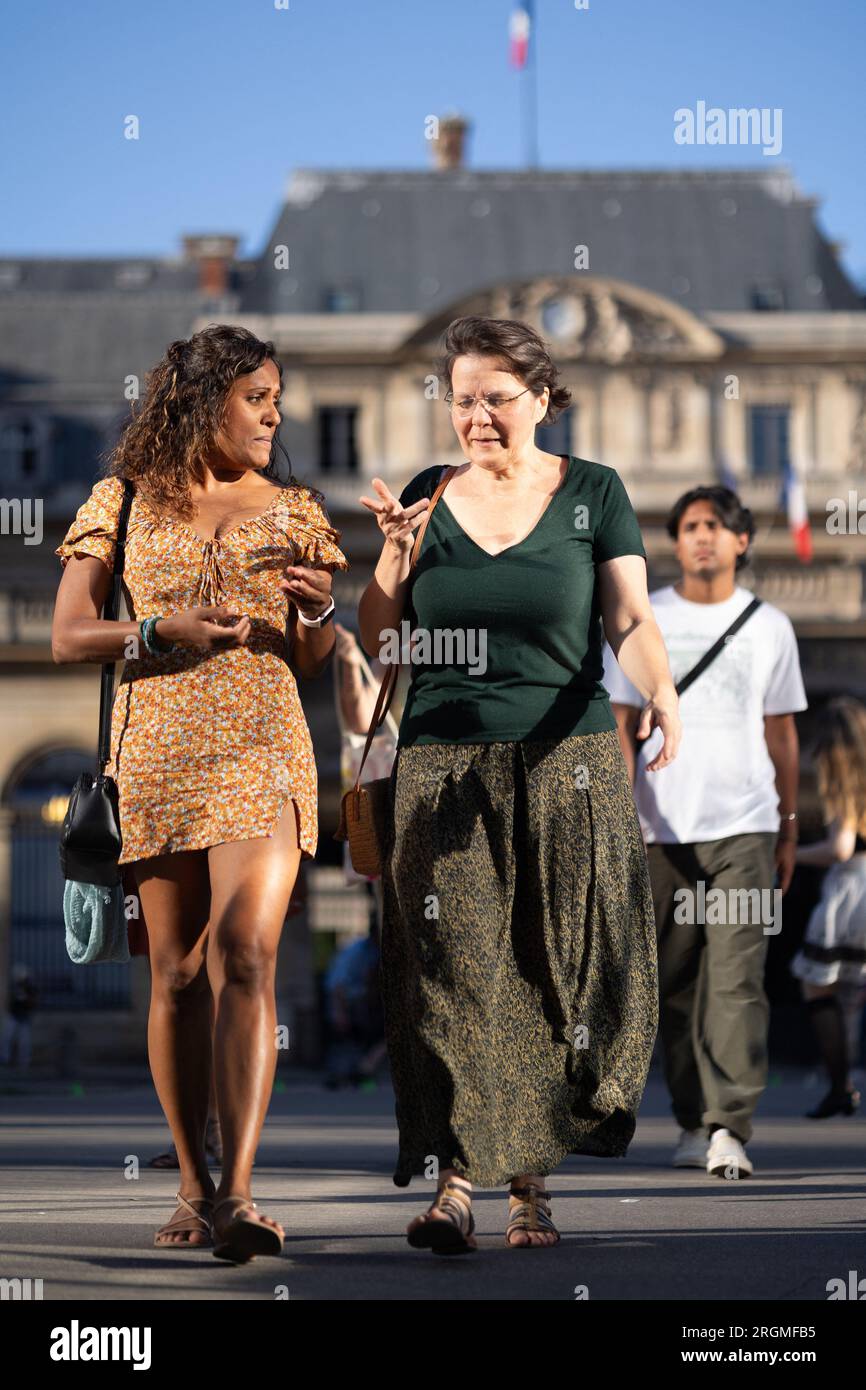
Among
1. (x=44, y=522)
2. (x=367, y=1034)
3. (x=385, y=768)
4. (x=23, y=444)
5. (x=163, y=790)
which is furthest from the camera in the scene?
(x=23, y=444)

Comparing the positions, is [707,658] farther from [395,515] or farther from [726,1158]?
[395,515]

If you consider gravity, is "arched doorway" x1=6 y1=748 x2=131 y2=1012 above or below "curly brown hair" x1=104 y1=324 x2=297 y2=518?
below

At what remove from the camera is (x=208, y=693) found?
17.5 ft

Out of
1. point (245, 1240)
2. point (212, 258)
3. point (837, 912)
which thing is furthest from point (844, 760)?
point (212, 258)

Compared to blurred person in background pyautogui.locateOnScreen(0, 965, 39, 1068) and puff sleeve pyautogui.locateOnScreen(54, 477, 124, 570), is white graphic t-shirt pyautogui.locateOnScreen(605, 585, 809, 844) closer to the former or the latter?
puff sleeve pyautogui.locateOnScreen(54, 477, 124, 570)

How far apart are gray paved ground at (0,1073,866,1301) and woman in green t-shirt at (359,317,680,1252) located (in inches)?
12.5

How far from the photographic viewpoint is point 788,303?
161 feet

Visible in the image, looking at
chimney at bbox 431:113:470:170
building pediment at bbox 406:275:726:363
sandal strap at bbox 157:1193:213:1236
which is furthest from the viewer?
chimney at bbox 431:113:470:170

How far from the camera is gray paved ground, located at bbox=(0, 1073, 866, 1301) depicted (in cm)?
457

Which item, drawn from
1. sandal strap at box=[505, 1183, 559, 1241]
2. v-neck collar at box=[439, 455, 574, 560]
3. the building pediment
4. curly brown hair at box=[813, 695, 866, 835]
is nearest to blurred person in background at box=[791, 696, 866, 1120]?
curly brown hair at box=[813, 695, 866, 835]

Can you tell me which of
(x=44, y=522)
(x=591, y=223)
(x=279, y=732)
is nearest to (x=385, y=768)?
(x=279, y=732)

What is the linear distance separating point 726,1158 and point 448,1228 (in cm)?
274
